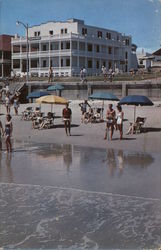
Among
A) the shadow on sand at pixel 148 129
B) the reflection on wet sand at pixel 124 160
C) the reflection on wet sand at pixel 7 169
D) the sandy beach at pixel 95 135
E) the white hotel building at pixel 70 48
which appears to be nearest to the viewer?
the reflection on wet sand at pixel 7 169

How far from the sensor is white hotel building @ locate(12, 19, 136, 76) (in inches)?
982

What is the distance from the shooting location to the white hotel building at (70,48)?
81.8 feet

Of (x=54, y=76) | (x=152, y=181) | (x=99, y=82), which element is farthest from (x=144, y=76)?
(x=152, y=181)

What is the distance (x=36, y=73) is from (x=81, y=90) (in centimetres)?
420

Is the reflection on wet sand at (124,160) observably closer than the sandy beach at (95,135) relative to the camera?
Yes

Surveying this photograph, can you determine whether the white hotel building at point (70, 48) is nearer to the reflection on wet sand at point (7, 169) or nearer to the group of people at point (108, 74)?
the group of people at point (108, 74)

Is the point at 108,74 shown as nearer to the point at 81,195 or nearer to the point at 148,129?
the point at 148,129

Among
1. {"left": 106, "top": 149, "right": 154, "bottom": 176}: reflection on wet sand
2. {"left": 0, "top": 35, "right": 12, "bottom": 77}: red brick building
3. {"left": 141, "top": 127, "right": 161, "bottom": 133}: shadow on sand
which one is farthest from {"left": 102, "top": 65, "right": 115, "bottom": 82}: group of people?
{"left": 106, "top": 149, "right": 154, "bottom": 176}: reflection on wet sand

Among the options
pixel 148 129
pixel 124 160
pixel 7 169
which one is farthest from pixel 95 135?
pixel 7 169

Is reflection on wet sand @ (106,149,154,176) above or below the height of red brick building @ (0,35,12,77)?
below

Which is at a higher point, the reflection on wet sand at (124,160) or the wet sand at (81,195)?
the reflection on wet sand at (124,160)

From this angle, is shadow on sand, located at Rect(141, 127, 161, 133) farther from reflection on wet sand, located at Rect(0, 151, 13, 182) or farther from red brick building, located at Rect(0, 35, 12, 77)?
red brick building, located at Rect(0, 35, 12, 77)

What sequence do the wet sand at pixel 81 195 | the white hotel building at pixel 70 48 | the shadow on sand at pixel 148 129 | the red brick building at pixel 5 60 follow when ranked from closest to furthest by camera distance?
the wet sand at pixel 81 195, the shadow on sand at pixel 148 129, the white hotel building at pixel 70 48, the red brick building at pixel 5 60

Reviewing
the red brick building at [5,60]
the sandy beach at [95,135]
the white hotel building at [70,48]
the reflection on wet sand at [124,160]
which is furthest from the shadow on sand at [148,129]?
the red brick building at [5,60]
